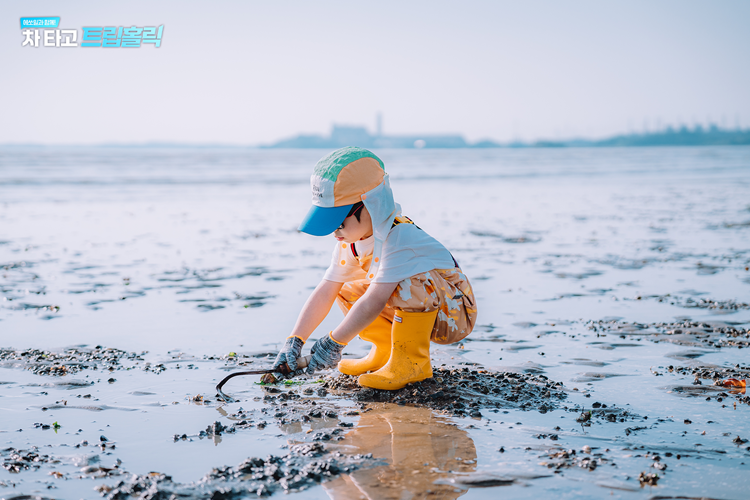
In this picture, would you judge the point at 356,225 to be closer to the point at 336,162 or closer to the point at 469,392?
the point at 336,162

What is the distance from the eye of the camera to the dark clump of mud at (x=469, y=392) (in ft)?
9.69

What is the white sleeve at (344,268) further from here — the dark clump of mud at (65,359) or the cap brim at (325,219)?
the dark clump of mud at (65,359)

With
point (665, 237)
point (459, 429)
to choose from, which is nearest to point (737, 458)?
point (459, 429)

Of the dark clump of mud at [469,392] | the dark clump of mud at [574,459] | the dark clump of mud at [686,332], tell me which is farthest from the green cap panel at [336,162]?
the dark clump of mud at [686,332]

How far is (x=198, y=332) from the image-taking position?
14.0 ft

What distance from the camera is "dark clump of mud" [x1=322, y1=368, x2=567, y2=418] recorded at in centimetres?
295

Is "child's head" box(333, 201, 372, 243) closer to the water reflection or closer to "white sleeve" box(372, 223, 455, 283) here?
"white sleeve" box(372, 223, 455, 283)

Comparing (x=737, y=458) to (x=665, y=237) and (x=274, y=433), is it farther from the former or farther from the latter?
(x=665, y=237)

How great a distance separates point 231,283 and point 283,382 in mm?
2629

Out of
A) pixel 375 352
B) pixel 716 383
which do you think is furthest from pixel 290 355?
pixel 716 383

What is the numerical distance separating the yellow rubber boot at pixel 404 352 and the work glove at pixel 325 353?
7.9 inches

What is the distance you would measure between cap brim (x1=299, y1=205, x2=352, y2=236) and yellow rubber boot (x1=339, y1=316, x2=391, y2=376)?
0.60 m

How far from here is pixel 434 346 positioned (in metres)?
4.05

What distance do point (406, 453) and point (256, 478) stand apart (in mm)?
568
